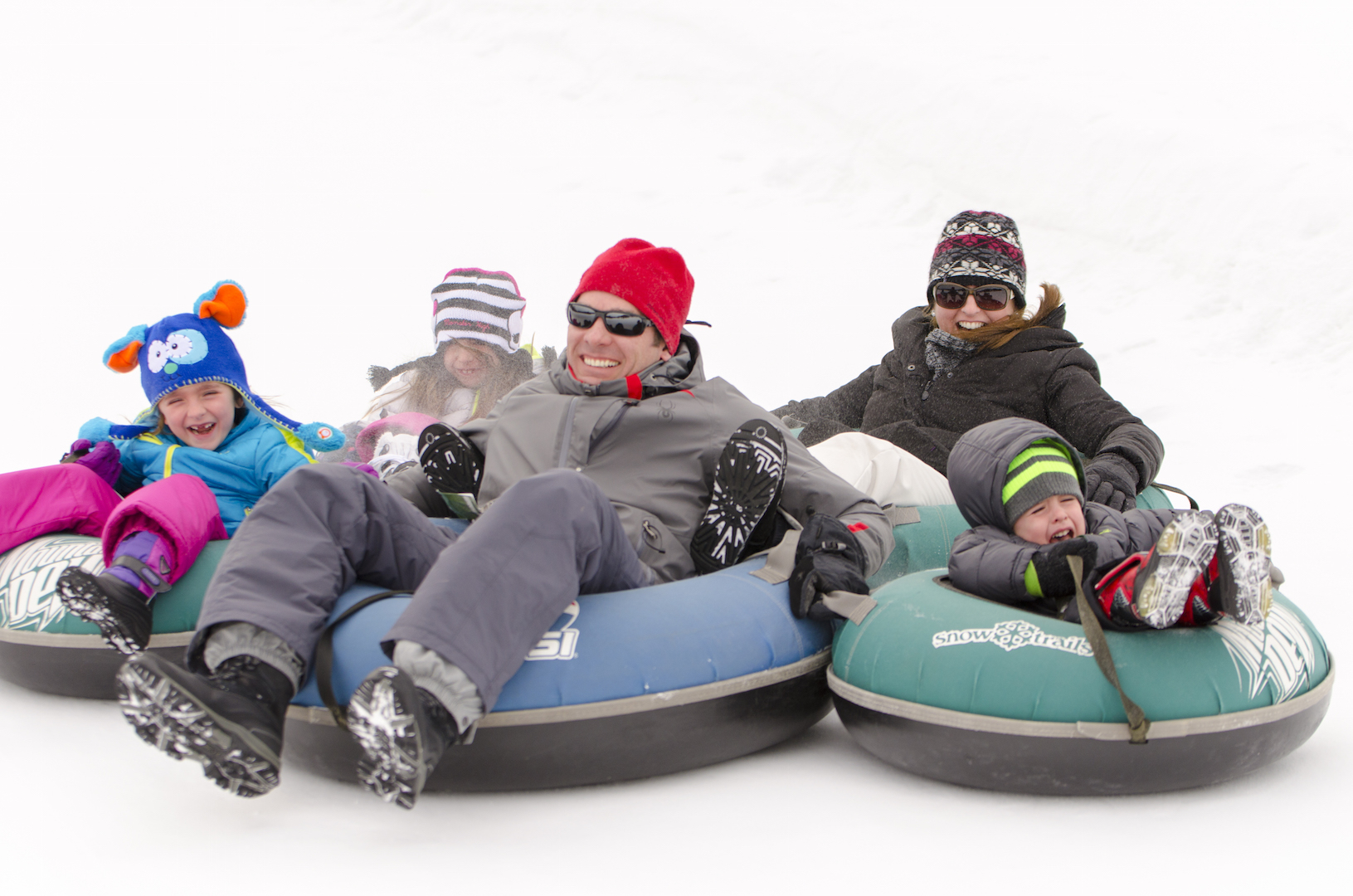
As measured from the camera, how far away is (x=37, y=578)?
3.06m

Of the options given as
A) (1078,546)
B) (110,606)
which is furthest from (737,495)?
(110,606)

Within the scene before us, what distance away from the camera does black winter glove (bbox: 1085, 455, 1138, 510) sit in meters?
3.29

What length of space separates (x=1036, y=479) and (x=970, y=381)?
127 cm

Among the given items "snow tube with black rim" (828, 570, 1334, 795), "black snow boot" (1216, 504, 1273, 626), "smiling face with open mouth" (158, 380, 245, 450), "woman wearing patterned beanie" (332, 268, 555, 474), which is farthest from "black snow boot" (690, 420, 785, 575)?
"woman wearing patterned beanie" (332, 268, 555, 474)

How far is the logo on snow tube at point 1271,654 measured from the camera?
2.34 metres

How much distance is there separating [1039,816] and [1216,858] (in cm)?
33

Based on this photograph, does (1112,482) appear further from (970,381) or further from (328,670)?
(328,670)

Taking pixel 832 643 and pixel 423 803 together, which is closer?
pixel 423 803

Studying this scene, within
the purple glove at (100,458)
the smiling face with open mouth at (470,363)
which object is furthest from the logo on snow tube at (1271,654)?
the smiling face with open mouth at (470,363)

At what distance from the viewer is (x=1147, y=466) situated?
3488 millimetres

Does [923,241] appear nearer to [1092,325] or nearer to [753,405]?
[1092,325]

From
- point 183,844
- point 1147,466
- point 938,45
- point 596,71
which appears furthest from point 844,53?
point 183,844

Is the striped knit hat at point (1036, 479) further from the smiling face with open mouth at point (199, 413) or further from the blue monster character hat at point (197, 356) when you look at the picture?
the smiling face with open mouth at point (199, 413)

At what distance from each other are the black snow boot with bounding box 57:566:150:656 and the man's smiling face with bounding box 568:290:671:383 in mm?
1217
